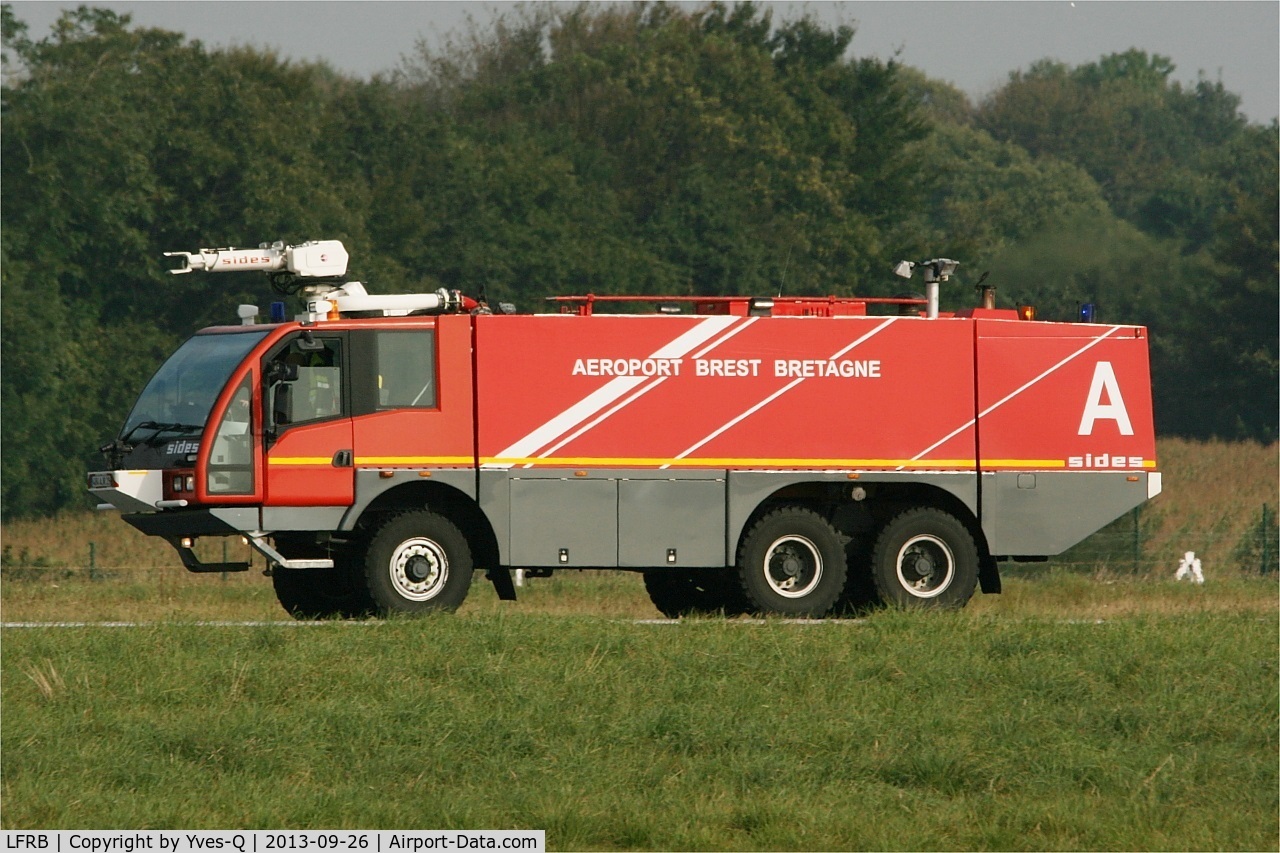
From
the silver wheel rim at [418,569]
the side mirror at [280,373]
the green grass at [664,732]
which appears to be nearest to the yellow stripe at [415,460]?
the silver wheel rim at [418,569]

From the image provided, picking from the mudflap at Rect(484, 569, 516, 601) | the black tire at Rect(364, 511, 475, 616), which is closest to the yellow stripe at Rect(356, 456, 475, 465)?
the black tire at Rect(364, 511, 475, 616)

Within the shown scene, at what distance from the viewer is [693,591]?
1978 cm

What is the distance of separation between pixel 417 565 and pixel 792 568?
11.3 ft

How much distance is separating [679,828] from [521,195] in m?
47.2

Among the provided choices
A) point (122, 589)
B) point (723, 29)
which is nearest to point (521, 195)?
point (723, 29)

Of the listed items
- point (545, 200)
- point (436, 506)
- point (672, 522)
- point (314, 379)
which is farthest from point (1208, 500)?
point (314, 379)

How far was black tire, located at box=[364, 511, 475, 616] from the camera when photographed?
16906 mm

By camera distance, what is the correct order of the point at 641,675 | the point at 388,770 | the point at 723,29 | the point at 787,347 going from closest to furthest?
the point at 388,770 → the point at 641,675 → the point at 787,347 → the point at 723,29

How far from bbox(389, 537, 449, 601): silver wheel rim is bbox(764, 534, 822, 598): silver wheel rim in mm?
3045

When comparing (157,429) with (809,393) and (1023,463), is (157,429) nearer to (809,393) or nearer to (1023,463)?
(809,393)

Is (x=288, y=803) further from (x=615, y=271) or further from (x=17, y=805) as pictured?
(x=615, y=271)

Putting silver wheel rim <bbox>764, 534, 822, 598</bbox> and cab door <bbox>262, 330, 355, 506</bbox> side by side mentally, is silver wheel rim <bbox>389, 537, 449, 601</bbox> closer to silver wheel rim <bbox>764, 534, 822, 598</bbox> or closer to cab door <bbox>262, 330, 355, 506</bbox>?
cab door <bbox>262, 330, 355, 506</bbox>

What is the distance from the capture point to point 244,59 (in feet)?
174

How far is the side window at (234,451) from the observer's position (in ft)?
54.8
